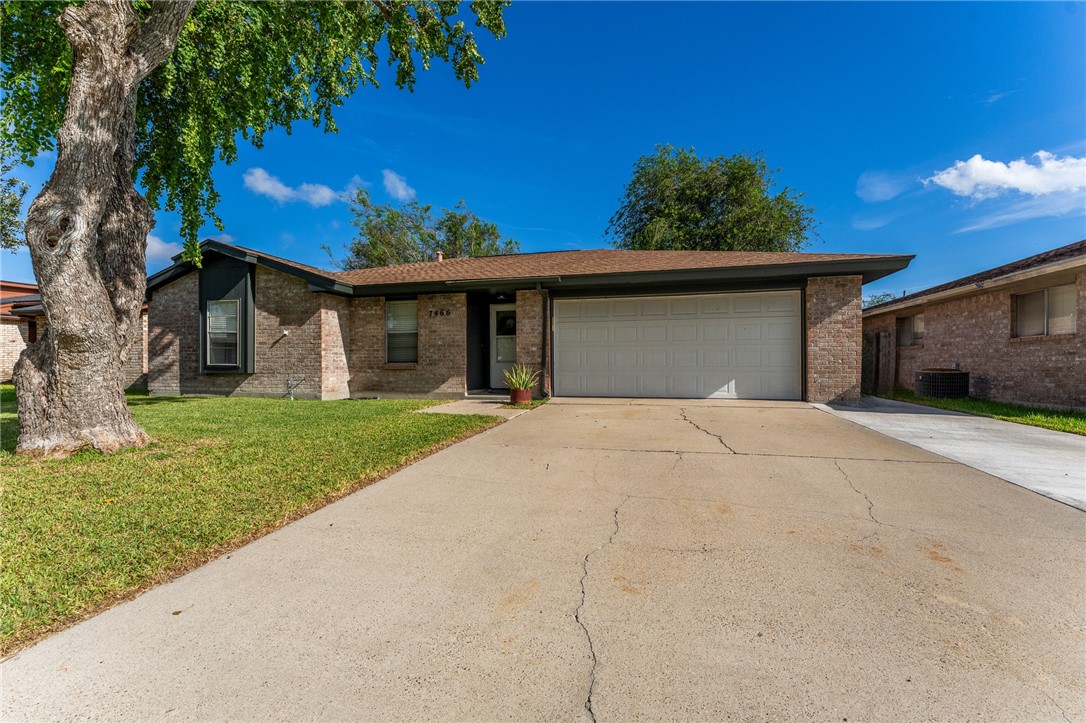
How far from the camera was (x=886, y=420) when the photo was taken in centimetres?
729

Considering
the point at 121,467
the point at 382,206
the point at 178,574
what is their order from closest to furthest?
the point at 178,574, the point at 121,467, the point at 382,206

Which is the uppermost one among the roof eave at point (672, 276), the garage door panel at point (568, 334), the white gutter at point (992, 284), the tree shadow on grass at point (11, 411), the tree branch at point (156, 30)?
the tree branch at point (156, 30)

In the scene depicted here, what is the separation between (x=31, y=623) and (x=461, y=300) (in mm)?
9275

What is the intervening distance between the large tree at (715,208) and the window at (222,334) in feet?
61.3

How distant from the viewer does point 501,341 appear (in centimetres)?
1192

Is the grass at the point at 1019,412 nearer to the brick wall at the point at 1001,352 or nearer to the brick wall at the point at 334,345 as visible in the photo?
the brick wall at the point at 1001,352

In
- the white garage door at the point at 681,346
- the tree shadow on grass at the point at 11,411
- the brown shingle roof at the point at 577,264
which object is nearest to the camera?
the tree shadow on grass at the point at 11,411

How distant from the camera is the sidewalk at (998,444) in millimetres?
3988

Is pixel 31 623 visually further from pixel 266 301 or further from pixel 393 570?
pixel 266 301

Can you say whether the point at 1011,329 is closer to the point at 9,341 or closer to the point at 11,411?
the point at 11,411

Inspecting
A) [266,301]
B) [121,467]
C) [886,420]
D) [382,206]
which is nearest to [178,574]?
[121,467]

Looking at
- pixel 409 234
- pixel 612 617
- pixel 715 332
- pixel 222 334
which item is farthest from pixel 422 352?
pixel 409 234

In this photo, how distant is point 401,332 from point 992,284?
1364 cm

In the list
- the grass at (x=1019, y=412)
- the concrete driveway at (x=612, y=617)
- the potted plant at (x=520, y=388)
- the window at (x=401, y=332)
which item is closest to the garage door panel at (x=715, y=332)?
the potted plant at (x=520, y=388)
